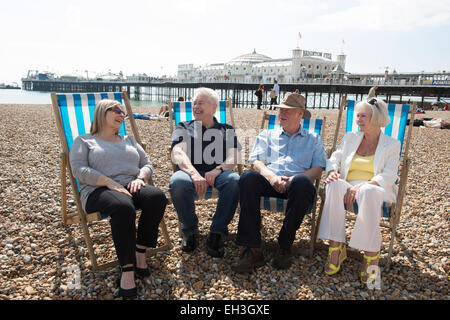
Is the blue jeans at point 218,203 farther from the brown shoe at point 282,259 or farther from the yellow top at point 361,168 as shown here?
the yellow top at point 361,168

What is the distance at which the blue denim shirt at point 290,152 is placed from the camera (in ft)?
8.57

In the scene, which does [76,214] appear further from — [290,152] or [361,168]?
[361,168]

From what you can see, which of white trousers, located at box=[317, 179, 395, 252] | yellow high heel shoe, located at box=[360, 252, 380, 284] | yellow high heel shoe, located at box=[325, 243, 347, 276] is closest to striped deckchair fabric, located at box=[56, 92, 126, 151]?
white trousers, located at box=[317, 179, 395, 252]

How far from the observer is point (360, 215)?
2150 mm

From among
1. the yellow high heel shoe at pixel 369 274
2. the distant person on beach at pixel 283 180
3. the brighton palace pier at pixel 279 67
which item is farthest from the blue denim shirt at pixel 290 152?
the brighton palace pier at pixel 279 67

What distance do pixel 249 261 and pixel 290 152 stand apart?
0.93 m

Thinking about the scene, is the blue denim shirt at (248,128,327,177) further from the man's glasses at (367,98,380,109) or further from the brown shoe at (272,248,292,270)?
the brown shoe at (272,248,292,270)

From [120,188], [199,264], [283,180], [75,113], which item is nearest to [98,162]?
[120,188]

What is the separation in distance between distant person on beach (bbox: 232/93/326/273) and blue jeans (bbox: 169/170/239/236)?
13 cm

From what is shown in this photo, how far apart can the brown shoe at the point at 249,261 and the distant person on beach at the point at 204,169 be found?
0.75 ft

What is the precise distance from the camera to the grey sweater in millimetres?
2186
